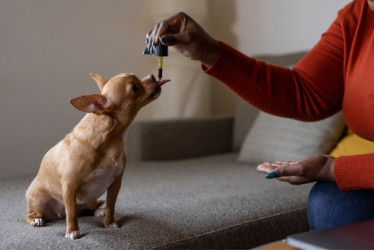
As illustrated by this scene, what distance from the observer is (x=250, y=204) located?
1474 mm

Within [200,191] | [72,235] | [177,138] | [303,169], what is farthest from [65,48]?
[303,169]

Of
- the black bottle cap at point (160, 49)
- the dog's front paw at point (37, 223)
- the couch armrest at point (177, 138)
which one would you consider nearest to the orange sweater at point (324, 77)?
the black bottle cap at point (160, 49)

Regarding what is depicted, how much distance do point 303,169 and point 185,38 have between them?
1.40 feet

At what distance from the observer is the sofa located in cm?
121

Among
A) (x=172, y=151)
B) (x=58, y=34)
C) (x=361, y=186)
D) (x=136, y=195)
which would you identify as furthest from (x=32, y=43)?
(x=361, y=186)

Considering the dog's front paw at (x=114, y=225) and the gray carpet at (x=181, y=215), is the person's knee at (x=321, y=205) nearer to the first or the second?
the gray carpet at (x=181, y=215)

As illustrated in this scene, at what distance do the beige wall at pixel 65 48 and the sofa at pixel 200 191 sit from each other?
322mm

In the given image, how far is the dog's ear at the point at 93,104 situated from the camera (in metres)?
1.11

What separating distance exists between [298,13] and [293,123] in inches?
31.3

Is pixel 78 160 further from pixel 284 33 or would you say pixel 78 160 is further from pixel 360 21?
pixel 284 33

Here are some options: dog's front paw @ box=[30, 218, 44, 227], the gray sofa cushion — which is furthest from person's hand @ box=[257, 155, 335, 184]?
the gray sofa cushion

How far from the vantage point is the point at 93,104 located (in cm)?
115

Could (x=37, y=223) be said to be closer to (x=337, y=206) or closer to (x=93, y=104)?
(x=93, y=104)

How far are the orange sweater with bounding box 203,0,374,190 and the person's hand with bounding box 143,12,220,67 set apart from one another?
0.12 feet
